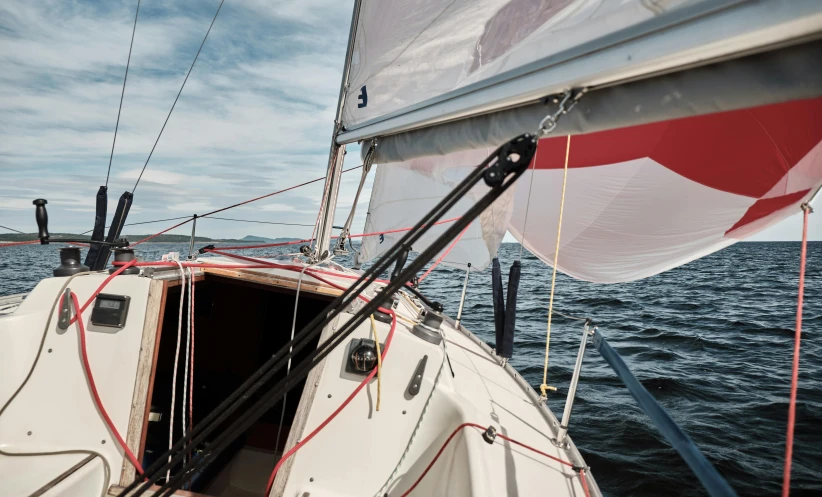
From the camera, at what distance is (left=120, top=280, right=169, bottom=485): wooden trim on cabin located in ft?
7.24

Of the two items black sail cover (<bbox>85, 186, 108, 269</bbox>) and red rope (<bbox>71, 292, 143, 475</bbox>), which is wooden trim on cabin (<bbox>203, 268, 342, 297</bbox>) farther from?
black sail cover (<bbox>85, 186, 108, 269</bbox>)

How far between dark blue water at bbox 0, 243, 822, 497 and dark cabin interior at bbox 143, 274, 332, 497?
0.80 m

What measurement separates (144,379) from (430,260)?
5.45ft

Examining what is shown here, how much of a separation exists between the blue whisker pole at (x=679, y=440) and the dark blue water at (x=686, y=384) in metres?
3.11

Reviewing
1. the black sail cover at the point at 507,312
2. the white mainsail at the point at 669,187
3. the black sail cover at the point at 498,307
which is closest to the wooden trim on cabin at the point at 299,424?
the black sail cover at the point at 507,312

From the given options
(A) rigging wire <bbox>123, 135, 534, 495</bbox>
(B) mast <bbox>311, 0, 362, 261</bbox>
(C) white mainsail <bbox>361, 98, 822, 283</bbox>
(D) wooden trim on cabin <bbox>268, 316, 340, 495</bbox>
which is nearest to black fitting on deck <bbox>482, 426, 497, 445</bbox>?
(D) wooden trim on cabin <bbox>268, 316, 340, 495</bbox>

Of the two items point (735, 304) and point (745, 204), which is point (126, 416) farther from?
→ point (735, 304)

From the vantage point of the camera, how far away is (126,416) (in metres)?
2.22

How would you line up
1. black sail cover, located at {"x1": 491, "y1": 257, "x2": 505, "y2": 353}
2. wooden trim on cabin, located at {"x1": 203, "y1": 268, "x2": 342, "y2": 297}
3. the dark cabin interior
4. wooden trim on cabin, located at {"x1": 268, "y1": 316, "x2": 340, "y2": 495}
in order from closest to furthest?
wooden trim on cabin, located at {"x1": 268, "y1": 316, "x2": 340, "y2": 495} < wooden trim on cabin, located at {"x1": 203, "y1": 268, "x2": 342, "y2": 297} < the dark cabin interior < black sail cover, located at {"x1": 491, "y1": 257, "x2": 505, "y2": 353}

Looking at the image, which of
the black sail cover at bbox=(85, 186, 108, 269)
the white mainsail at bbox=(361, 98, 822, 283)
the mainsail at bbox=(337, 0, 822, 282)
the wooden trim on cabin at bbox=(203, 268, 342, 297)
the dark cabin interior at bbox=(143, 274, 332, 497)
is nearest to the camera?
the mainsail at bbox=(337, 0, 822, 282)

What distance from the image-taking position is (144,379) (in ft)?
7.44

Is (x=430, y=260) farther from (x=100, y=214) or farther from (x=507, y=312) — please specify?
(x=100, y=214)

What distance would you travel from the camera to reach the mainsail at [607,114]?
96 cm

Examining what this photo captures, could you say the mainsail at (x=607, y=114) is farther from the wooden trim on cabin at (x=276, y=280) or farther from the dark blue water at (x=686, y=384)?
the dark blue water at (x=686, y=384)
